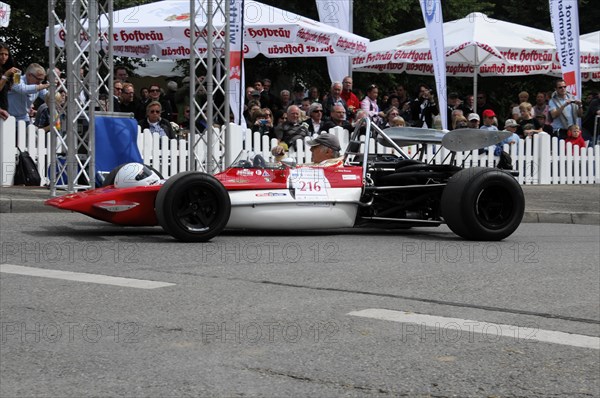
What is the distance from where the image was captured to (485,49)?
21.3 metres

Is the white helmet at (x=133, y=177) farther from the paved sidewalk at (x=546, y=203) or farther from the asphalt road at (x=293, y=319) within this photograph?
the paved sidewalk at (x=546, y=203)

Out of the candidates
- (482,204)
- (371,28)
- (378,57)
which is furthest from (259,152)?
(371,28)

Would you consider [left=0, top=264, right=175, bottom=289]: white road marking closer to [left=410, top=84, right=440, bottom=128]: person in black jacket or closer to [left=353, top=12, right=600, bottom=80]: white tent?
[left=410, top=84, right=440, bottom=128]: person in black jacket

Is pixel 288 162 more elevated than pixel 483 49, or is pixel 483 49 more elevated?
pixel 483 49

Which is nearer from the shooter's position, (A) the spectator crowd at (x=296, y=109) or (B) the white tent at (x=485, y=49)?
(A) the spectator crowd at (x=296, y=109)

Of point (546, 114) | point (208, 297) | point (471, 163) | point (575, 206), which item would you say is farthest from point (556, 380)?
point (546, 114)

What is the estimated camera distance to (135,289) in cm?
743

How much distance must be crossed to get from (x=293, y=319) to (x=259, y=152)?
10.3 meters

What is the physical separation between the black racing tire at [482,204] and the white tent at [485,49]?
34.4ft

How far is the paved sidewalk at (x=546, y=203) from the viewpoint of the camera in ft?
43.2

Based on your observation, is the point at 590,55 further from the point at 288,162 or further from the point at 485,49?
the point at 288,162

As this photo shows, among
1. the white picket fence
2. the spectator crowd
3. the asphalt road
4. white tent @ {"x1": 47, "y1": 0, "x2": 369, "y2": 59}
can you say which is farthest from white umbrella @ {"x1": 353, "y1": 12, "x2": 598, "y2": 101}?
the asphalt road

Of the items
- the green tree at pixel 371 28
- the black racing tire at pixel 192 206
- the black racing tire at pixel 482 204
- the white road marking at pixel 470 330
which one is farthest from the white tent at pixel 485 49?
the white road marking at pixel 470 330

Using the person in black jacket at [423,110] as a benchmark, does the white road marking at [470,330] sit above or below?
below
